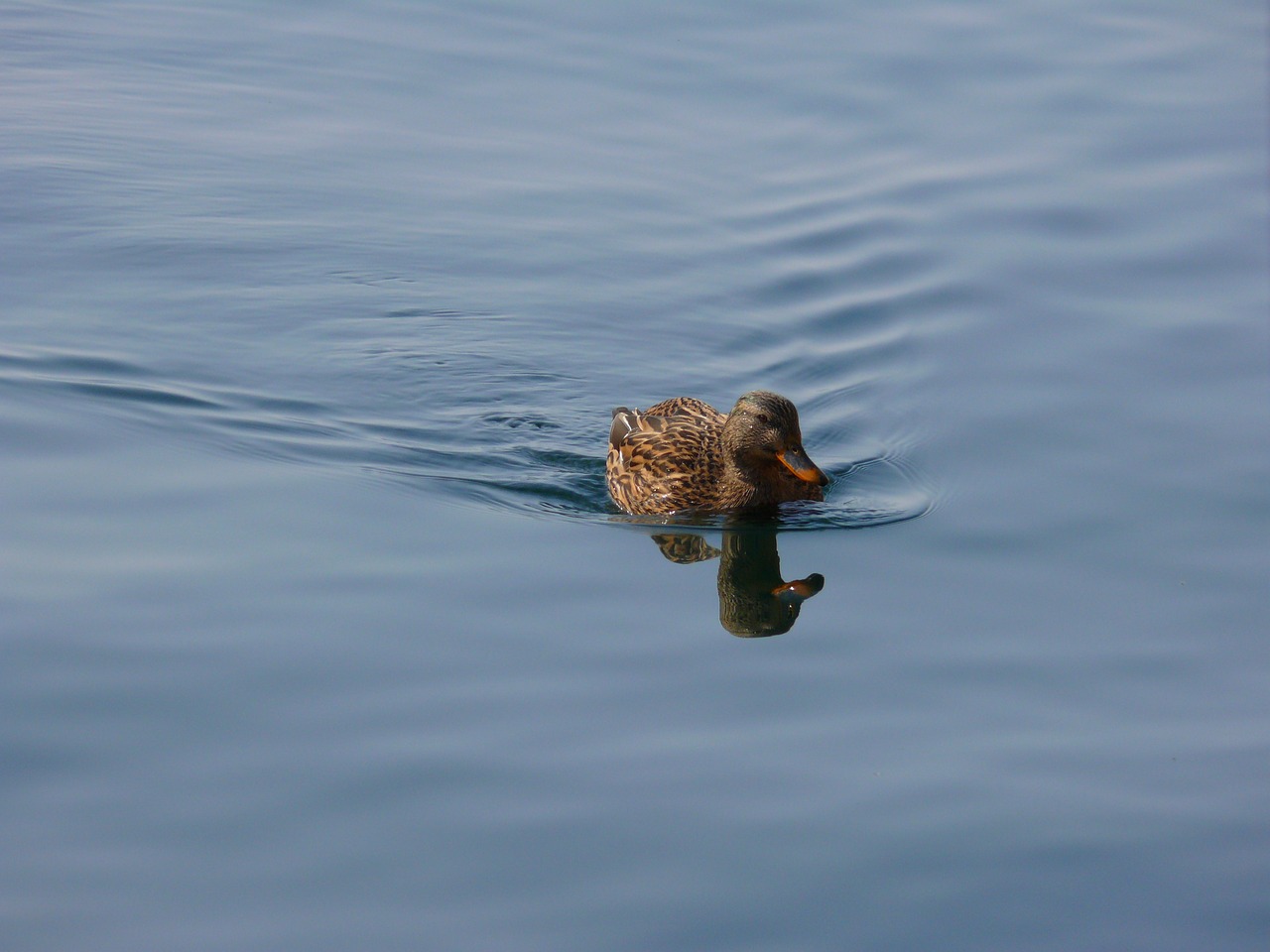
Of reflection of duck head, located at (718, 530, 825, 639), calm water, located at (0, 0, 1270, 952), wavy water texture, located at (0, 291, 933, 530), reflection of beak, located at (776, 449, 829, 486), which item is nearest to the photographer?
calm water, located at (0, 0, 1270, 952)

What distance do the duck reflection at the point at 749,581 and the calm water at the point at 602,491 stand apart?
0.06 meters

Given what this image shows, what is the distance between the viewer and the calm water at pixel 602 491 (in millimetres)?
6070

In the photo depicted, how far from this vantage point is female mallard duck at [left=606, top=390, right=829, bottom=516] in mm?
9820

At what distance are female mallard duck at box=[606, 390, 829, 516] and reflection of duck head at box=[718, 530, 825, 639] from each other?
0.35m

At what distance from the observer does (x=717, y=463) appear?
10250 mm

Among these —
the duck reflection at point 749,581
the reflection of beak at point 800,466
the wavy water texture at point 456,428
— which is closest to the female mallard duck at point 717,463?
the reflection of beak at point 800,466

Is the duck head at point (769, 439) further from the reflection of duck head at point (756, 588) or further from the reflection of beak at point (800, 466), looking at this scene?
the reflection of duck head at point (756, 588)

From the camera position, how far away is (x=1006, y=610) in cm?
827

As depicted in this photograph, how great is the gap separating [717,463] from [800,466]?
2.18ft

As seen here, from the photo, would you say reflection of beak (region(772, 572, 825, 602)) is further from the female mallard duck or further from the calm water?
the female mallard duck

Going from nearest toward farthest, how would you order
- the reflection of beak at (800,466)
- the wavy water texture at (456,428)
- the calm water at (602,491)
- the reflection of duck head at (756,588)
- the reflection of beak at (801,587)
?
the calm water at (602,491) < the reflection of duck head at (756,588) < the reflection of beak at (801,587) < the reflection of beak at (800,466) < the wavy water texture at (456,428)

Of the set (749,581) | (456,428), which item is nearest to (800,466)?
(749,581)

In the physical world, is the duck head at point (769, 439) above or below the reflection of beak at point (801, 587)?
above

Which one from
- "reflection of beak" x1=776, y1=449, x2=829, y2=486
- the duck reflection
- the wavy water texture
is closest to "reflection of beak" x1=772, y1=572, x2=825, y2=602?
the duck reflection
